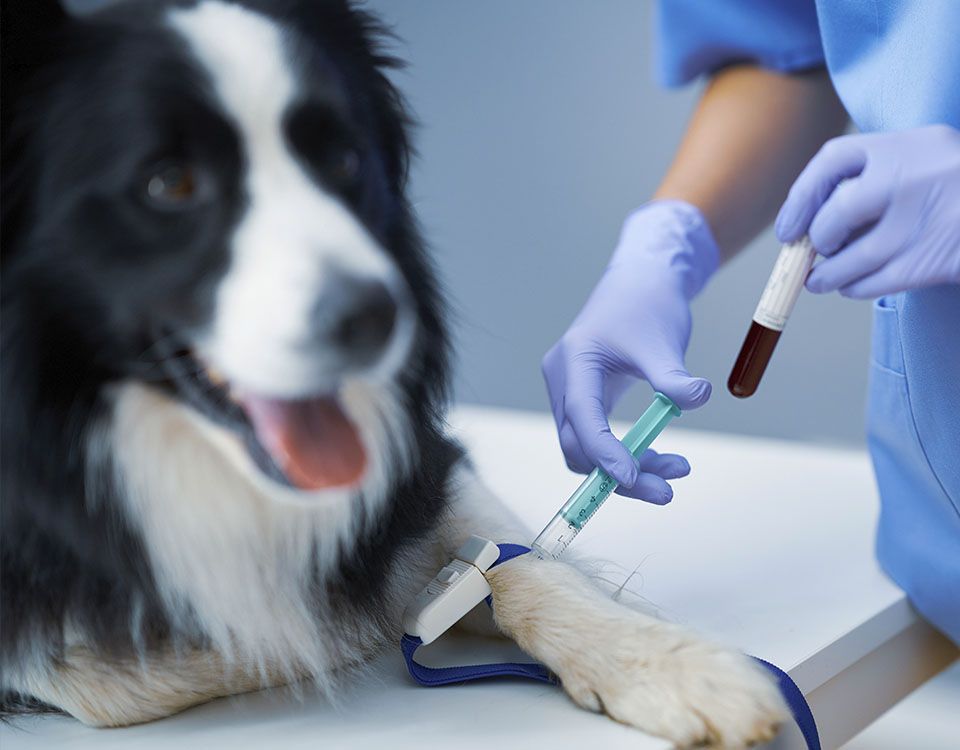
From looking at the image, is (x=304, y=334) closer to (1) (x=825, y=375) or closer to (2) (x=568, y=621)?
(2) (x=568, y=621)

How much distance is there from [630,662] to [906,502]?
0.49 metres

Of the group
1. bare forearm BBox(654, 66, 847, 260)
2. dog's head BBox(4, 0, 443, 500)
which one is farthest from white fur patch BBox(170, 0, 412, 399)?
bare forearm BBox(654, 66, 847, 260)

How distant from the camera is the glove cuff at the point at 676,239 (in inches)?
47.4

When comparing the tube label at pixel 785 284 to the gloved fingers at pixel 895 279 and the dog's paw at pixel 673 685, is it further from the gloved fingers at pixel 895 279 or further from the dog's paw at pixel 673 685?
the dog's paw at pixel 673 685

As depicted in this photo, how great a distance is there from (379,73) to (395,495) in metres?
0.36

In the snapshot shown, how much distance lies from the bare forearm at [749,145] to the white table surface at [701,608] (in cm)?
33

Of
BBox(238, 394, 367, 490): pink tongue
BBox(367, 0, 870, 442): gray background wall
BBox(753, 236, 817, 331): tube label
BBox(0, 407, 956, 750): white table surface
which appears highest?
BBox(753, 236, 817, 331): tube label

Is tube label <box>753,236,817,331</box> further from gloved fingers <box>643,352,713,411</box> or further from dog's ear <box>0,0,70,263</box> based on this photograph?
dog's ear <box>0,0,70,263</box>

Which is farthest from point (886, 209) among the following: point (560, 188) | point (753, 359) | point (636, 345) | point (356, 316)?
point (560, 188)

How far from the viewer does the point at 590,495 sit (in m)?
0.96

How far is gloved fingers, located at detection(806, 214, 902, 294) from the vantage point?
2.98ft

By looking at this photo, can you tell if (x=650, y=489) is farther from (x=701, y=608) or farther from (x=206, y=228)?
(x=206, y=228)

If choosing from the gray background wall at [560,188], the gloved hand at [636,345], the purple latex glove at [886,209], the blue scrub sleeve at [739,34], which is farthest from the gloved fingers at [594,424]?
the gray background wall at [560,188]

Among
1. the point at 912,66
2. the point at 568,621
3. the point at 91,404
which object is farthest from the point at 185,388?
the point at 912,66
